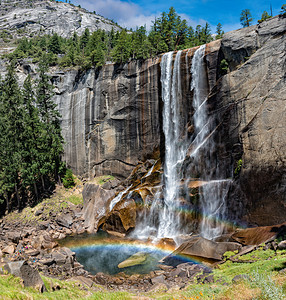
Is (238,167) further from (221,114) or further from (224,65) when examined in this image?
(224,65)

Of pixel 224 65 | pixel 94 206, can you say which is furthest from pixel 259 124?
pixel 94 206

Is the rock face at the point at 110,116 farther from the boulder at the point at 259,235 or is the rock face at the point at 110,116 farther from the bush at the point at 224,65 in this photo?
the boulder at the point at 259,235

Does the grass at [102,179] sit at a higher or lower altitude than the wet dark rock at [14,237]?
higher

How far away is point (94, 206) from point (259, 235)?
22519 millimetres

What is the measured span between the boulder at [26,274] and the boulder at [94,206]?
21474mm

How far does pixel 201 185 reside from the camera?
2467 centimetres

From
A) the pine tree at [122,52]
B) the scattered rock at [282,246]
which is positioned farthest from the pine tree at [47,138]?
the scattered rock at [282,246]

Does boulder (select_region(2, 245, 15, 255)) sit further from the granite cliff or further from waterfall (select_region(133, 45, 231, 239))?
the granite cliff

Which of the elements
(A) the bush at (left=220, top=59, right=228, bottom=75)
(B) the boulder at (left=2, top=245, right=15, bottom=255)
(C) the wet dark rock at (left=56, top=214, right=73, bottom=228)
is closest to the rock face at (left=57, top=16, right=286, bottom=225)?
(A) the bush at (left=220, top=59, right=228, bottom=75)

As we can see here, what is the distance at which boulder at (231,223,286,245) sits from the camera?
15614mm

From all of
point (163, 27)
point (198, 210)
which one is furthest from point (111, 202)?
point (163, 27)

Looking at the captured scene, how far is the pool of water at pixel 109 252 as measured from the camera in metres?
19.5

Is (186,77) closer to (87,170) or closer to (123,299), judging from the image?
(87,170)

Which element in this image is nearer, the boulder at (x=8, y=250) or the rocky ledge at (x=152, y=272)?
the rocky ledge at (x=152, y=272)
